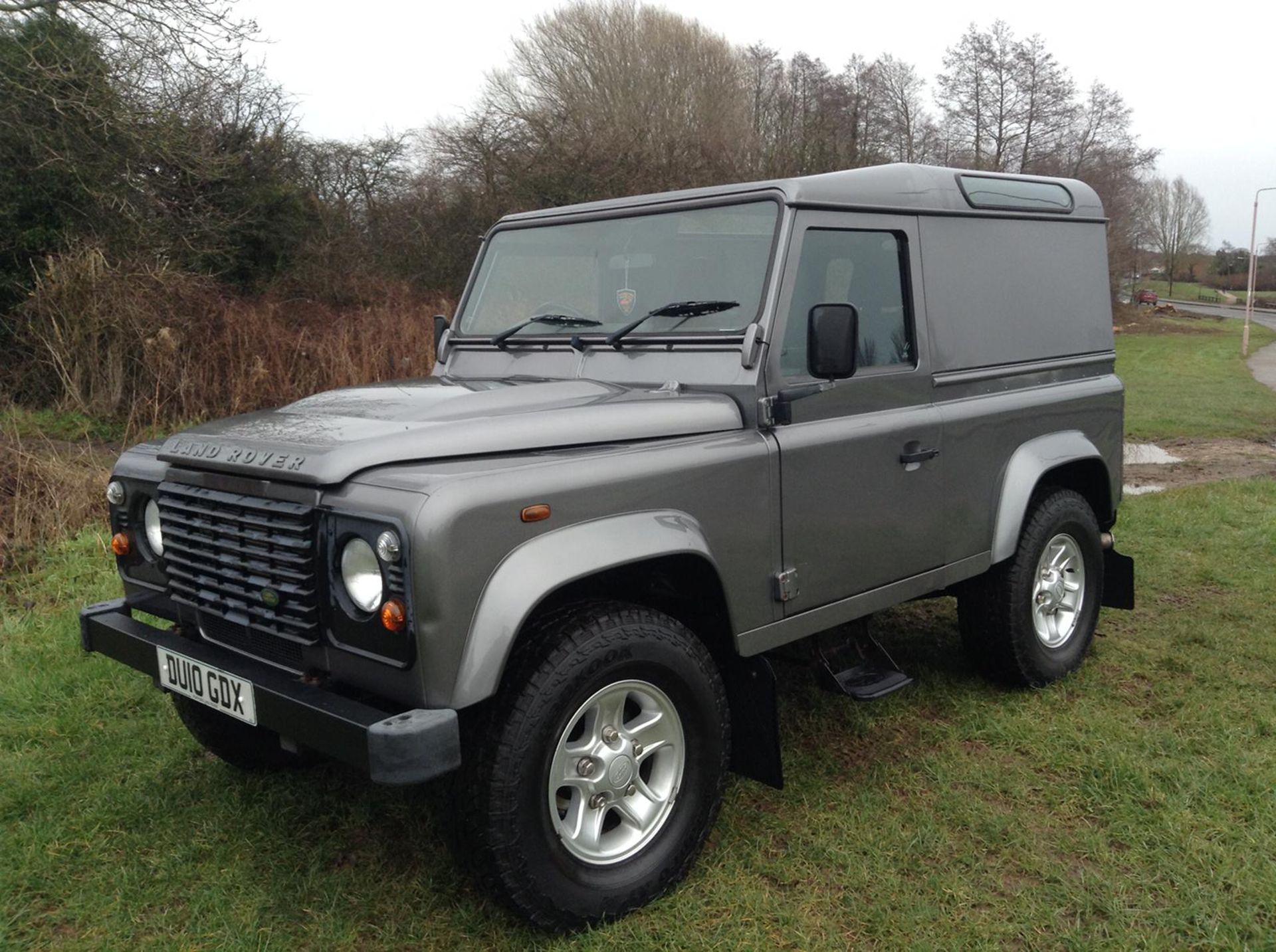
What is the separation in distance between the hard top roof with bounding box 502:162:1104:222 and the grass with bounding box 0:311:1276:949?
2.07m

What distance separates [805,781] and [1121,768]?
1.13 m

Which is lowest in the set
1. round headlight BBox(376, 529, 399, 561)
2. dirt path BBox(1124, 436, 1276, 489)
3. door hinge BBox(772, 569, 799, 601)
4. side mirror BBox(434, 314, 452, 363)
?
dirt path BBox(1124, 436, 1276, 489)

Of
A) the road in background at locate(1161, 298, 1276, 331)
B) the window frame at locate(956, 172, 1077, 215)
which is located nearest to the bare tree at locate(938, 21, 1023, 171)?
the road in background at locate(1161, 298, 1276, 331)

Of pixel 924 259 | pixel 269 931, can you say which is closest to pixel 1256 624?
pixel 924 259

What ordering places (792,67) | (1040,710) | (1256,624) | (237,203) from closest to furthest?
(1040,710) → (1256,624) → (237,203) → (792,67)

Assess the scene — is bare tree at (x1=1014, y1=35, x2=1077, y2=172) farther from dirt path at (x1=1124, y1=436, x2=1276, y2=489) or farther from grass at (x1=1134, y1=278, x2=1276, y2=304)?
grass at (x1=1134, y1=278, x2=1276, y2=304)

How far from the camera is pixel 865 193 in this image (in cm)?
373

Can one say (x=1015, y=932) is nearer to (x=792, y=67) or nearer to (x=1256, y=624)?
(x=1256, y=624)

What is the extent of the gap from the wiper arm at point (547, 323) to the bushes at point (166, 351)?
19.1 feet

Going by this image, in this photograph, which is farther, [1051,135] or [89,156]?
[1051,135]

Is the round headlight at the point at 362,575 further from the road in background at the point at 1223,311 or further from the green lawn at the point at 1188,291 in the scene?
the green lawn at the point at 1188,291

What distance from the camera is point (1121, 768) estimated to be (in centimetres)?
370

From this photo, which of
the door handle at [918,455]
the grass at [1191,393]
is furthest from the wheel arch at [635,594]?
the grass at [1191,393]

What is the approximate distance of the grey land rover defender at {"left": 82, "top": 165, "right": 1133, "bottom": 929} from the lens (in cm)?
257
